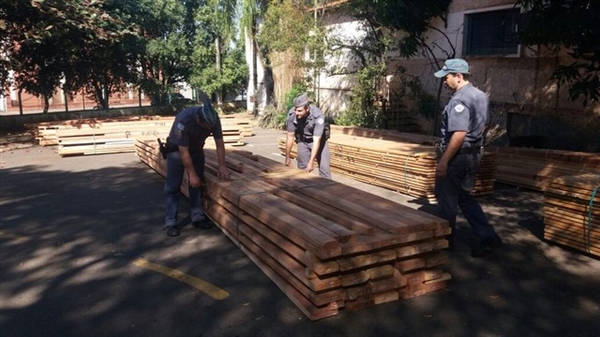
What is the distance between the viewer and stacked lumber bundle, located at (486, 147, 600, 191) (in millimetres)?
7602

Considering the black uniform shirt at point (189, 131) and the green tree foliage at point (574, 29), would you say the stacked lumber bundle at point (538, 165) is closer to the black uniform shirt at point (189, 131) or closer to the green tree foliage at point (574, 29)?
the green tree foliage at point (574, 29)

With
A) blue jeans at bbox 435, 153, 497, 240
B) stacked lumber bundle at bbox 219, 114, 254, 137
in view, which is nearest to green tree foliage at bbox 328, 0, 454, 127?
stacked lumber bundle at bbox 219, 114, 254, 137

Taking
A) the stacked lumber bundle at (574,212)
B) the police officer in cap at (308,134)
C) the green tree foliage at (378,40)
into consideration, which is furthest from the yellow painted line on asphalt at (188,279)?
the green tree foliage at (378,40)

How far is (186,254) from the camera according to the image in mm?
5320

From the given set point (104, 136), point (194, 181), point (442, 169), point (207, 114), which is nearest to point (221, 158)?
point (194, 181)

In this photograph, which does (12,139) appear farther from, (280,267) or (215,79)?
Result: (280,267)

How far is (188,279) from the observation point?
15.3 ft

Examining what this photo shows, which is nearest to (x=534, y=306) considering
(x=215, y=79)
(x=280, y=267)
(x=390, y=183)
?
(x=280, y=267)

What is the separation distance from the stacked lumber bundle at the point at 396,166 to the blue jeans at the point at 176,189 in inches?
135

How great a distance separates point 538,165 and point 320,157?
13.1ft

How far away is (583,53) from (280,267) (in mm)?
6341

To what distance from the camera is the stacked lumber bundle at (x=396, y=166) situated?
7.57 metres

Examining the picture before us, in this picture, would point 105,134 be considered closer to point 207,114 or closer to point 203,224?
point 203,224

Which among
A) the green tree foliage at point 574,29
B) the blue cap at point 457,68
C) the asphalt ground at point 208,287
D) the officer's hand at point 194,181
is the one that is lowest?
the asphalt ground at point 208,287
